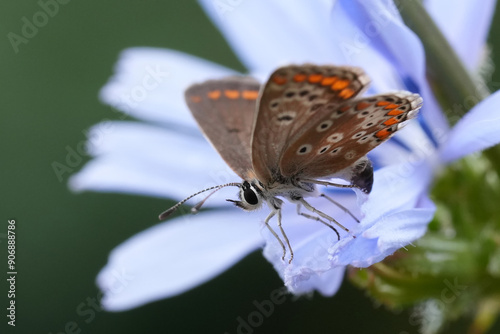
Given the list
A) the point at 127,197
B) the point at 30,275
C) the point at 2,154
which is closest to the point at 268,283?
the point at 127,197

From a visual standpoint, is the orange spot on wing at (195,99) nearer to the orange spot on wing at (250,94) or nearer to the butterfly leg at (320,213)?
the orange spot on wing at (250,94)

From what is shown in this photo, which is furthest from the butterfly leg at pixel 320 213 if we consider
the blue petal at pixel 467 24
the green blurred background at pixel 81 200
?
the green blurred background at pixel 81 200

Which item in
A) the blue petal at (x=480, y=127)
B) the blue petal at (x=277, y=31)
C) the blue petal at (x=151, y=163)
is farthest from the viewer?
the blue petal at (x=151, y=163)

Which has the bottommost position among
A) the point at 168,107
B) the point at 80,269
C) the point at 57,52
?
the point at 80,269

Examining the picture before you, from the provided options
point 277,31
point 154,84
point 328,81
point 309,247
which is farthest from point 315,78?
point 154,84

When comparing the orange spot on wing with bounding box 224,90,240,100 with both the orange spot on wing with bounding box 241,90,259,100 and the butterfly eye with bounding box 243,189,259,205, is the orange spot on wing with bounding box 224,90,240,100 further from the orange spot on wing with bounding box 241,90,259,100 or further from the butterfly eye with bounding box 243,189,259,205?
the butterfly eye with bounding box 243,189,259,205

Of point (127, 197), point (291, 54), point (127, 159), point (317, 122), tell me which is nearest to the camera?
point (317, 122)

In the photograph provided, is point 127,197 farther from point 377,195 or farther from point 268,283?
point 377,195
